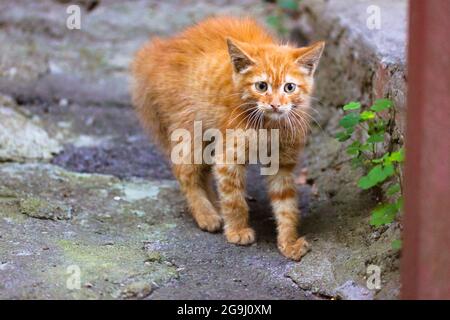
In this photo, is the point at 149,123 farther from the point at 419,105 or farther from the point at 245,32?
the point at 419,105

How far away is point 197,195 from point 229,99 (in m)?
0.72

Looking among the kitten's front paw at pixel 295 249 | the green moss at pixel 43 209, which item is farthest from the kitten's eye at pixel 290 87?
the green moss at pixel 43 209

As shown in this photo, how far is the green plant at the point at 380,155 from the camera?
3594 mm

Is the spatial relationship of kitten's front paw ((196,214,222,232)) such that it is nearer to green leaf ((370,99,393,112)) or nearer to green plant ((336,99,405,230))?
green plant ((336,99,405,230))

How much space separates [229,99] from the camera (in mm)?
4203

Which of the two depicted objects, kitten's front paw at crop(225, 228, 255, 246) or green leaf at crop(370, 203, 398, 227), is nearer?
green leaf at crop(370, 203, 398, 227)

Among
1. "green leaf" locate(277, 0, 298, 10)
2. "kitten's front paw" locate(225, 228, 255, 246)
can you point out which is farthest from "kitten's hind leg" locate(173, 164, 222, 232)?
"green leaf" locate(277, 0, 298, 10)

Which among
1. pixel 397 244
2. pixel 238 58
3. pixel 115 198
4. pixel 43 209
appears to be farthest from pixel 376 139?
pixel 43 209

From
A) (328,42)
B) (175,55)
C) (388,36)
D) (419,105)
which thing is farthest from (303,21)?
(419,105)

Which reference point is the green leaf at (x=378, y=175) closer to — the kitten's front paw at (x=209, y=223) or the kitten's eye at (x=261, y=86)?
the kitten's eye at (x=261, y=86)

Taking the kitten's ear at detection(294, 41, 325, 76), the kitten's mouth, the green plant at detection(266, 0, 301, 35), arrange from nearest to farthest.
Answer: the kitten's mouth < the kitten's ear at detection(294, 41, 325, 76) < the green plant at detection(266, 0, 301, 35)

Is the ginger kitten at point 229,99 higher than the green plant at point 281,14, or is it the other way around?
the green plant at point 281,14

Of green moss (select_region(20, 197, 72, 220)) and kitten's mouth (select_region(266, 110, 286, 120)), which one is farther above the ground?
kitten's mouth (select_region(266, 110, 286, 120))

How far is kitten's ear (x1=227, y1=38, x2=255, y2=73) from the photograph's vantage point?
3.99 metres
